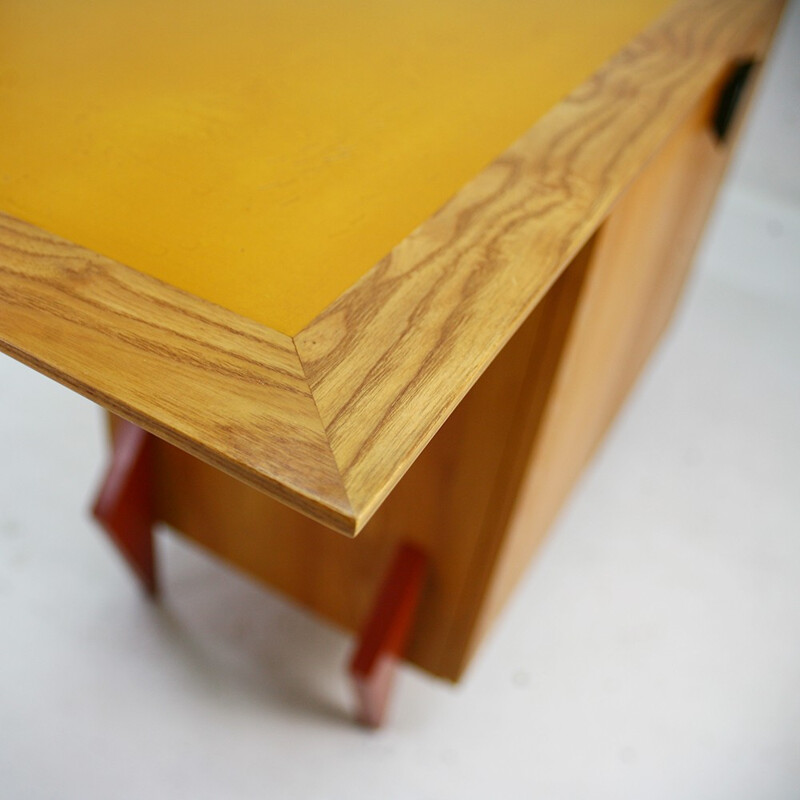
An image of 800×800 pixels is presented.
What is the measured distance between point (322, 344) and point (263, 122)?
0.87ft

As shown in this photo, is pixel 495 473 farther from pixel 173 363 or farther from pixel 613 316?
pixel 173 363

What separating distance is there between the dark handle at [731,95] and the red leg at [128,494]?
793 millimetres

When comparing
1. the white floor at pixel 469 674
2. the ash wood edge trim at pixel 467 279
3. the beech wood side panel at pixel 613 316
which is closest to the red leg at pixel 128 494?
the white floor at pixel 469 674

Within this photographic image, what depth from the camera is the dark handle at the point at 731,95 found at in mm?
988

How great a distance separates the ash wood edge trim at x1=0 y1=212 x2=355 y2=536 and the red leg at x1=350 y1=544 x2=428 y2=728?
483 millimetres

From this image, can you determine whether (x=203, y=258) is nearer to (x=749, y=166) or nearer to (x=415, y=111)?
(x=415, y=111)

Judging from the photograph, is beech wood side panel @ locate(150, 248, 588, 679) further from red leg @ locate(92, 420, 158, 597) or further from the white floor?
the white floor

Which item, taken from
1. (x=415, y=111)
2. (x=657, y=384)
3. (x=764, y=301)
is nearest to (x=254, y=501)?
(x=415, y=111)

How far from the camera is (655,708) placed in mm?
1072

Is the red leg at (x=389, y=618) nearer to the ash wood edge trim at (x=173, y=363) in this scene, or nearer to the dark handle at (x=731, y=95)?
the ash wood edge trim at (x=173, y=363)

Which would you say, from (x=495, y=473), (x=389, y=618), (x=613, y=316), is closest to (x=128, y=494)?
(x=389, y=618)

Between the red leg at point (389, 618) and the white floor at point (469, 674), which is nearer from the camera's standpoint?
the red leg at point (389, 618)

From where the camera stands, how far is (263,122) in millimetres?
626

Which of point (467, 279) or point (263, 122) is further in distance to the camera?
point (263, 122)
